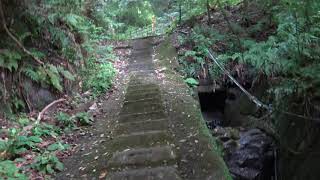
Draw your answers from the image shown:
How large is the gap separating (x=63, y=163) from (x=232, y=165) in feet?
12.0

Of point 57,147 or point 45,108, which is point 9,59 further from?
point 57,147

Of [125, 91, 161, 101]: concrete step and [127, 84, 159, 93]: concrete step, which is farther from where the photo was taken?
[127, 84, 159, 93]: concrete step

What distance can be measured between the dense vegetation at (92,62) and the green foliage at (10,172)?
0.01 m

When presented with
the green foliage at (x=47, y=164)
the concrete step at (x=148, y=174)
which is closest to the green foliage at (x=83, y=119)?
the green foliage at (x=47, y=164)

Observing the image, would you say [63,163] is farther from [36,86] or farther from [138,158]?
[36,86]

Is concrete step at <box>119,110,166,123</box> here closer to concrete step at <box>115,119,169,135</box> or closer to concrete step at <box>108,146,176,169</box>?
concrete step at <box>115,119,169,135</box>

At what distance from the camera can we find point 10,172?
187 inches

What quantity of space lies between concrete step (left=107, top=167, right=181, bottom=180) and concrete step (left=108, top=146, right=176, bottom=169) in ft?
0.62

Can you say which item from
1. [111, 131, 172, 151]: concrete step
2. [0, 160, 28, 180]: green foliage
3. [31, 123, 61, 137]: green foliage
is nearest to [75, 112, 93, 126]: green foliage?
[31, 123, 61, 137]: green foliage

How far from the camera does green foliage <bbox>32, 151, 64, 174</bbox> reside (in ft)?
17.1

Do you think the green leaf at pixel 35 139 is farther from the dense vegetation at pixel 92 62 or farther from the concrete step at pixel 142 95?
the concrete step at pixel 142 95

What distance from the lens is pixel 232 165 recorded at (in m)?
7.64

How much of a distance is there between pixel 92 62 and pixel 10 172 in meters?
5.90

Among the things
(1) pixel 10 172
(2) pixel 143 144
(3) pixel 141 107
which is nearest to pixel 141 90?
(3) pixel 141 107
